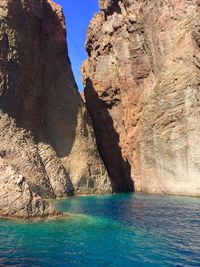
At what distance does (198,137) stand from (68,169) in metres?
12.4

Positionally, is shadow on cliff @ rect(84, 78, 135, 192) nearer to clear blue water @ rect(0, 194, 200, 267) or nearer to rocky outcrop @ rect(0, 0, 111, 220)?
rocky outcrop @ rect(0, 0, 111, 220)

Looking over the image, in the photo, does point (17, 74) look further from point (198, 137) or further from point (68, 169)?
point (198, 137)

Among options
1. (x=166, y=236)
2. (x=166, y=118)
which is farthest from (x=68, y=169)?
(x=166, y=236)

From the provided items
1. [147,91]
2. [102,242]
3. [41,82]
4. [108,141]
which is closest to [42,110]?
[41,82]

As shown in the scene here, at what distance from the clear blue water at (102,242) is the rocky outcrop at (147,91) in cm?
1807

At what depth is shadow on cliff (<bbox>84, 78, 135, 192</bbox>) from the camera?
48.3 metres

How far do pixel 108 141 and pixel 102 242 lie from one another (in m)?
35.8

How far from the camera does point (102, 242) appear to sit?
558 inches

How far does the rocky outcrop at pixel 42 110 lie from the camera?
106ft

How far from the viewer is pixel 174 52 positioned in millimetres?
39406

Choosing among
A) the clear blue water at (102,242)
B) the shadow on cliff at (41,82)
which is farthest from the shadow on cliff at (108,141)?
the clear blue water at (102,242)

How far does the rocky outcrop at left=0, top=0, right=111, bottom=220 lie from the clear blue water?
13.4m

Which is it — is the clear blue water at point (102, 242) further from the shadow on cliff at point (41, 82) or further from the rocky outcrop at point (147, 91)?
the rocky outcrop at point (147, 91)

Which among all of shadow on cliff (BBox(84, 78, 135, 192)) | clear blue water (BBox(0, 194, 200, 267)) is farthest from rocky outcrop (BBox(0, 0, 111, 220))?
clear blue water (BBox(0, 194, 200, 267))
